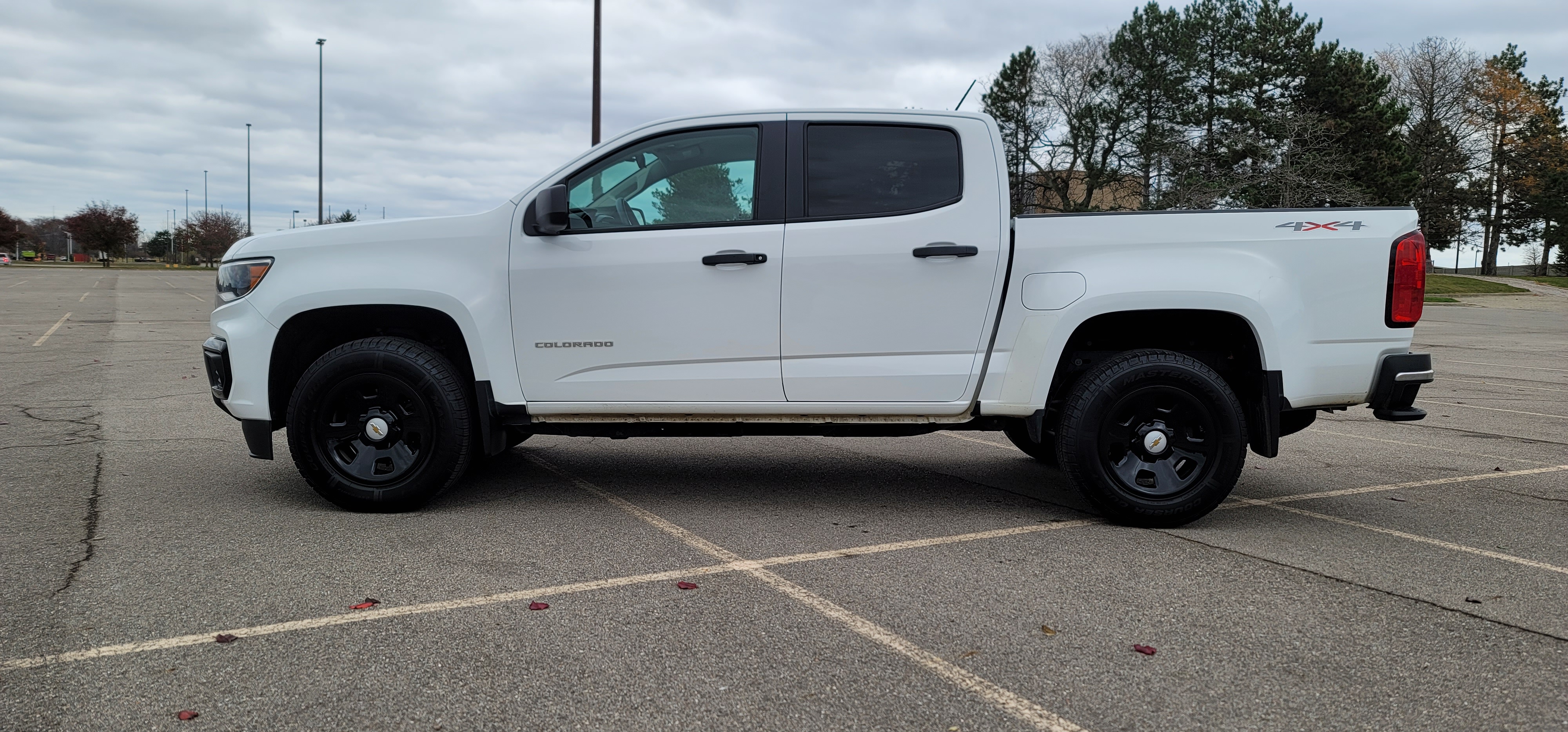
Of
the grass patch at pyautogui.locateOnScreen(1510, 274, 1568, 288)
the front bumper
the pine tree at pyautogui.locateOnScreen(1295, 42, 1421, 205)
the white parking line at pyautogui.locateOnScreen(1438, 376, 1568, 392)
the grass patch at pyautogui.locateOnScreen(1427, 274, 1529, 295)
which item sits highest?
the pine tree at pyautogui.locateOnScreen(1295, 42, 1421, 205)

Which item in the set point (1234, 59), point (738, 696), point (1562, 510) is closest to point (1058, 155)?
point (1234, 59)

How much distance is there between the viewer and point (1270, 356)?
474cm

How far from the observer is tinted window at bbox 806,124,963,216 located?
494 cm

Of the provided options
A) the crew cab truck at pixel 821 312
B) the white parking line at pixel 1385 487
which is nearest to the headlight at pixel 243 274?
the crew cab truck at pixel 821 312

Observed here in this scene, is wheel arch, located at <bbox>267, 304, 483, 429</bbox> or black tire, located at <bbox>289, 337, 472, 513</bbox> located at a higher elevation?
wheel arch, located at <bbox>267, 304, 483, 429</bbox>

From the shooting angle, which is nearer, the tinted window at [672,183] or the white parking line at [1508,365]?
the tinted window at [672,183]

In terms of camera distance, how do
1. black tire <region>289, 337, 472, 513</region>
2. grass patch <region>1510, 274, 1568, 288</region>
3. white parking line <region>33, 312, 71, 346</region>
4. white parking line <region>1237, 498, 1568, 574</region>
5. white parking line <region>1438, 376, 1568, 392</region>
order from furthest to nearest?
grass patch <region>1510, 274, 1568, 288</region> → white parking line <region>33, 312, 71, 346</region> → white parking line <region>1438, 376, 1568, 392</region> → black tire <region>289, 337, 472, 513</region> → white parking line <region>1237, 498, 1568, 574</region>

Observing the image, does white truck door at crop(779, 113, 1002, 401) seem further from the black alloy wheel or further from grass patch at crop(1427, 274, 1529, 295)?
grass patch at crop(1427, 274, 1529, 295)

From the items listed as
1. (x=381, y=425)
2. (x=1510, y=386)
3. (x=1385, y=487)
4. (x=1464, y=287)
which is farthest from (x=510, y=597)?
(x=1464, y=287)

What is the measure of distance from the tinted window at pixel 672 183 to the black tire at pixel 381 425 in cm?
103

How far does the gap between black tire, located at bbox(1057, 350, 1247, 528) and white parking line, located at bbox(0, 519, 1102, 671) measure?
0.30m

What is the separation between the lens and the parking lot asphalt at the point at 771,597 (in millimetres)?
2857

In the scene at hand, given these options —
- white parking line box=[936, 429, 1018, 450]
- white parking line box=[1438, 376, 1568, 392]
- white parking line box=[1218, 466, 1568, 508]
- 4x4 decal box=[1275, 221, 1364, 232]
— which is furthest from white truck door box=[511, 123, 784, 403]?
white parking line box=[1438, 376, 1568, 392]

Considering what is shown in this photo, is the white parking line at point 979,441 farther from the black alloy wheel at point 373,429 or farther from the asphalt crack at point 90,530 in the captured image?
the asphalt crack at point 90,530
